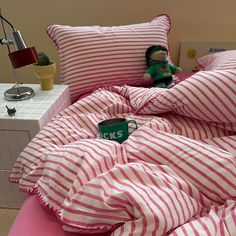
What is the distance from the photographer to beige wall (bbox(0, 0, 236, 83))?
1.62 m

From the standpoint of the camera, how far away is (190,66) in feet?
5.69

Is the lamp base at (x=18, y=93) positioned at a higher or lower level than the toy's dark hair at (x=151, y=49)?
lower

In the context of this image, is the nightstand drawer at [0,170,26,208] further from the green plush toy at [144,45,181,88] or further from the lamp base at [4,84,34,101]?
the green plush toy at [144,45,181,88]

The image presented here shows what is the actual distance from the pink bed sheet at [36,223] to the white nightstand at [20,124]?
39 centimetres

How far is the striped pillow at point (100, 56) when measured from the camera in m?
1.30

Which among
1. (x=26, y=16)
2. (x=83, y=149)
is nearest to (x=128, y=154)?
(x=83, y=149)

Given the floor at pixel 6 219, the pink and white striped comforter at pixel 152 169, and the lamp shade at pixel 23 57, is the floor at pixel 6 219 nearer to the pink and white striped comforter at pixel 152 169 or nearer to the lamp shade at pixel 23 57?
the pink and white striped comforter at pixel 152 169

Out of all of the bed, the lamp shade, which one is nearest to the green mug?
the bed

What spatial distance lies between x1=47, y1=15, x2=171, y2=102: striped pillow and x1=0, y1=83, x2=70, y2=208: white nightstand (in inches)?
3.9

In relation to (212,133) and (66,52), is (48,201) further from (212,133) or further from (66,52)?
(66,52)

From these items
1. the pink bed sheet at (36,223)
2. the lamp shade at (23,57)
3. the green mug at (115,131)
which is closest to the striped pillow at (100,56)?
the lamp shade at (23,57)

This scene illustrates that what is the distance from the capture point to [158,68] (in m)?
1.32

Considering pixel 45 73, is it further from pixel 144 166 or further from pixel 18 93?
pixel 144 166

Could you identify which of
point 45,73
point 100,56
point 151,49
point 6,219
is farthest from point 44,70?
point 6,219
